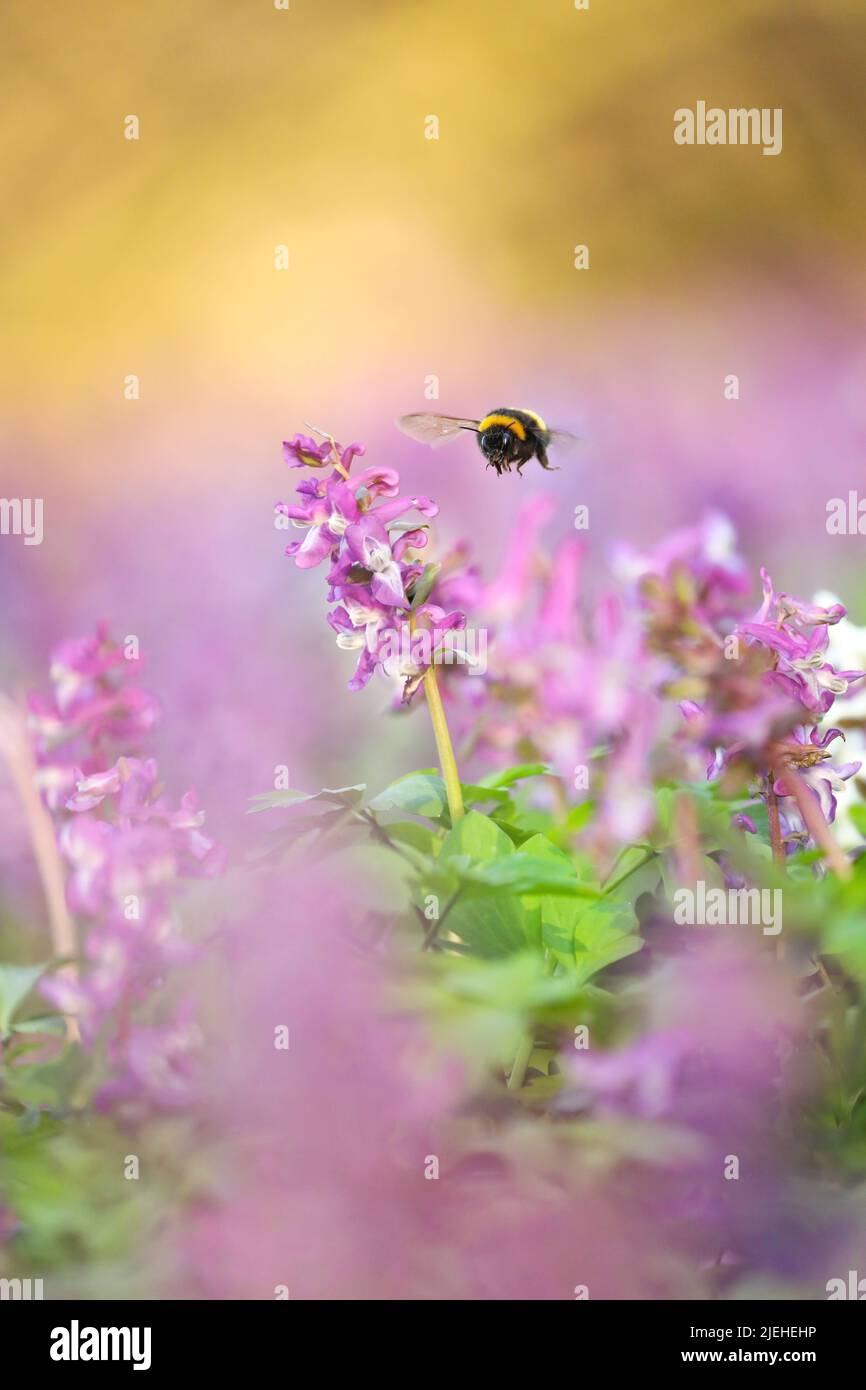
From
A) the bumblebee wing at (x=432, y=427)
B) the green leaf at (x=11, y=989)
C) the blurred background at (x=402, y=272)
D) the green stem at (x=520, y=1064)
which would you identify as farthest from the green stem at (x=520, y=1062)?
the blurred background at (x=402, y=272)

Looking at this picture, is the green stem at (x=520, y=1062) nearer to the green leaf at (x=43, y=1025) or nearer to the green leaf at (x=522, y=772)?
the green leaf at (x=522, y=772)

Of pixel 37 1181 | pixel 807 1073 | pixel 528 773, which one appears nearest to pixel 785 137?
pixel 528 773

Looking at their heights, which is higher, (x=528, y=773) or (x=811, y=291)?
(x=811, y=291)

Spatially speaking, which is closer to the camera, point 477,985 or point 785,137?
point 477,985

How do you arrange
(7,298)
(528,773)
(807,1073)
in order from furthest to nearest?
1. (7,298)
2. (528,773)
3. (807,1073)

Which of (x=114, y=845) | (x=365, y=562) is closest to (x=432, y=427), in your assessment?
(x=365, y=562)

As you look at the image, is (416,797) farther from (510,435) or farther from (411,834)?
(510,435)
